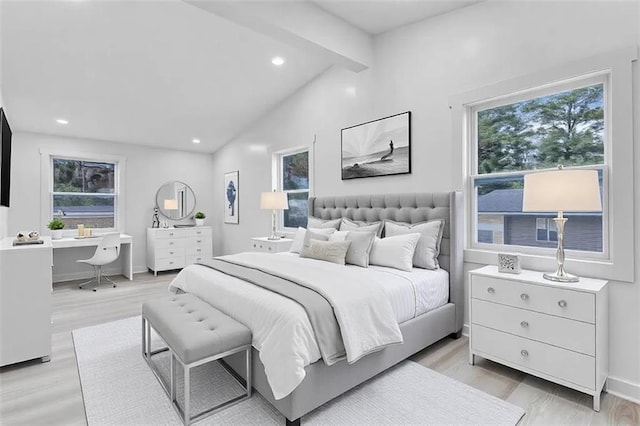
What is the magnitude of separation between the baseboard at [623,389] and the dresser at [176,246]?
234 inches

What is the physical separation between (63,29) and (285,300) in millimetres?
3290

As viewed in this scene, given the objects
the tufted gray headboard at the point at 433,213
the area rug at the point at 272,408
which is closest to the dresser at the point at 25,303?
the area rug at the point at 272,408

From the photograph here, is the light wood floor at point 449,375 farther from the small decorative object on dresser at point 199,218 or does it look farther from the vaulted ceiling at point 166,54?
the small decorative object on dresser at point 199,218

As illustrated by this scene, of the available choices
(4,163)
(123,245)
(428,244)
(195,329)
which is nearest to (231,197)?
(123,245)

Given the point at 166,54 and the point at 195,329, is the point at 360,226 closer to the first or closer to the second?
the point at 195,329

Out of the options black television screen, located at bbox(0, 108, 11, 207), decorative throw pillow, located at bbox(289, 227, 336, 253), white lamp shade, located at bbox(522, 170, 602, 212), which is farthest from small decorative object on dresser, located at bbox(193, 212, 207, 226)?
white lamp shade, located at bbox(522, 170, 602, 212)

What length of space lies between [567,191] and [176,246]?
583cm

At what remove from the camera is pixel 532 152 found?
2771 mm

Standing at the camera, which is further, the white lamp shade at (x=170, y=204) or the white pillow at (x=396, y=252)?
the white lamp shade at (x=170, y=204)

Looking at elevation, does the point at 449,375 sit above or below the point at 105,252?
below

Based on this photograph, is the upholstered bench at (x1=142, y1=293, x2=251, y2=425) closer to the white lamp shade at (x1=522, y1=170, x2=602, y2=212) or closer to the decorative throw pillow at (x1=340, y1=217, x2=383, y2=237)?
the decorative throw pillow at (x1=340, y1=217, x2=383, y2=237)

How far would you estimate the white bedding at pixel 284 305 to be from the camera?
172 cm

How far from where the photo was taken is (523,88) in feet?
8.75

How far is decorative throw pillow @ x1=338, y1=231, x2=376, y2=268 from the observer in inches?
120
